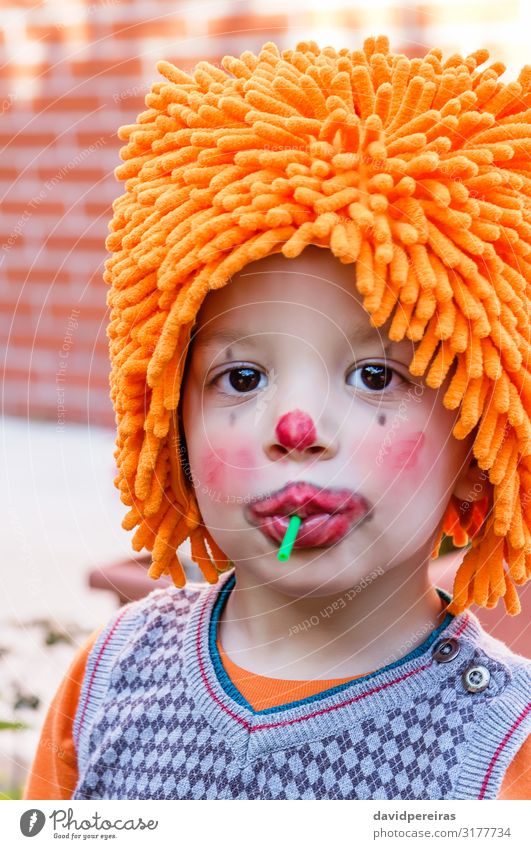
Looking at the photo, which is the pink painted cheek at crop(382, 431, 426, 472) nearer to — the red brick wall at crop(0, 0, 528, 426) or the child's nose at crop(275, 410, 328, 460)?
the child's nose at crop(275, 410, 328, 460)

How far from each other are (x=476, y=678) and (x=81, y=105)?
3.17 ft

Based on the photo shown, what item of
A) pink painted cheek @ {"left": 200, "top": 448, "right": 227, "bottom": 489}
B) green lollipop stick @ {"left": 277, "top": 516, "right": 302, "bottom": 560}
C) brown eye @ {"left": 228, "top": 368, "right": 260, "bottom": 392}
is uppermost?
brown eye @ {"left": 228, "top": 368, "right": 260, "bottom": 392}

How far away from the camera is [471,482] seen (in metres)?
0.64

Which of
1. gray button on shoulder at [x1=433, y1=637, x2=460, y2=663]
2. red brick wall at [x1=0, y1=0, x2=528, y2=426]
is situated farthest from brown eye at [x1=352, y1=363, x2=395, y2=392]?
red brick wall at [x1=0, y1=0, x2=528, y2=426]

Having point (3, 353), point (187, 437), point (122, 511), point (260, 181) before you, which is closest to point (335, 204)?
point (260, 181)

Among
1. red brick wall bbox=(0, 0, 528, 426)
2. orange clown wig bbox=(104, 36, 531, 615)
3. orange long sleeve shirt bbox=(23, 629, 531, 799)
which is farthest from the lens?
red brick wall bbox=(0, 0, 528, 426)

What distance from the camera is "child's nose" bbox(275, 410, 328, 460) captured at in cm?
57

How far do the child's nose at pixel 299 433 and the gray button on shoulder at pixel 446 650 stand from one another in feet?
0.56

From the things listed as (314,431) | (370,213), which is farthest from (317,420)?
(370,213)

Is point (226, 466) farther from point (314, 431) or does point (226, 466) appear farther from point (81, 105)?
point (81, 105)

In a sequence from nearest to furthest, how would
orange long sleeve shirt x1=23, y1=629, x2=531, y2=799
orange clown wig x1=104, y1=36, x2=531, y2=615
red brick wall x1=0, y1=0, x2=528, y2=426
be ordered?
orange clown wig x1=104, y1=36, x2=531, y2=615 < orange long sleeve shirt x1=23, y1=629, x2=531, y2=799 < red brick wall x1=0, y1=0, x2=528, y2=426
